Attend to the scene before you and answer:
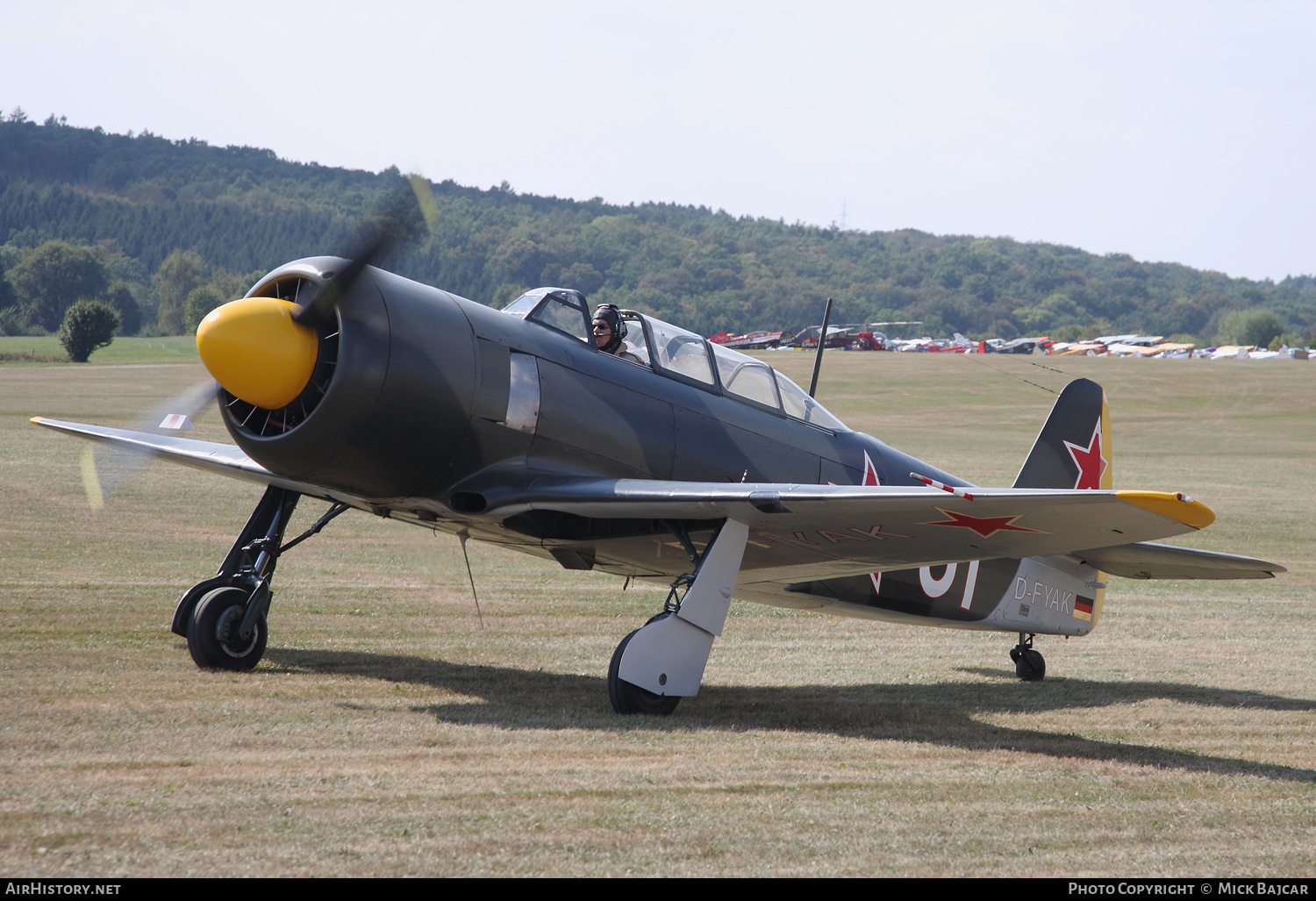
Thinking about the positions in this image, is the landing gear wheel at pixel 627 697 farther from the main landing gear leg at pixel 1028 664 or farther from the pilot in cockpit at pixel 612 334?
the main landing gear leg at pixel 1028 664

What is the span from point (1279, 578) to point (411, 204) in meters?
13.8

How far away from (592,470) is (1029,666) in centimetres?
468

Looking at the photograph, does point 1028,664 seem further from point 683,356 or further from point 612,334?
point 612,334

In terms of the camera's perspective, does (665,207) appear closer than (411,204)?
No

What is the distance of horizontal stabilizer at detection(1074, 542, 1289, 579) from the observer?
7621 mm

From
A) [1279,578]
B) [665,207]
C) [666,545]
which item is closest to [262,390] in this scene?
[666,545]

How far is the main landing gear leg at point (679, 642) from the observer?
6.52 metres

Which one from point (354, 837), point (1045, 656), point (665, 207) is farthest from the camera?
point (665, 207)

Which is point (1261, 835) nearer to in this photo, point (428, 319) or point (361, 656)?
point (428, 319)

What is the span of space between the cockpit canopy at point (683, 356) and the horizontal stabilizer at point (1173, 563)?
8.09ft

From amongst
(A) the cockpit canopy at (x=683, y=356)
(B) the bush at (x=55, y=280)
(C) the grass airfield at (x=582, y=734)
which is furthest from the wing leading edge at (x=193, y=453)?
(B) the bush at (x=55, y=280)

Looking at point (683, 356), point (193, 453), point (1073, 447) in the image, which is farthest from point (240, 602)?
point (1073, 447)

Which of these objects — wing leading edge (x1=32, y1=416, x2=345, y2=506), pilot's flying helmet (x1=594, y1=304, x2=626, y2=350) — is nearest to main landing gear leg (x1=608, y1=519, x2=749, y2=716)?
pilot's flying helmet (x1=594, y1=304, x2=626, y2=350)

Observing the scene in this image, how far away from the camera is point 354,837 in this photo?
394cm
